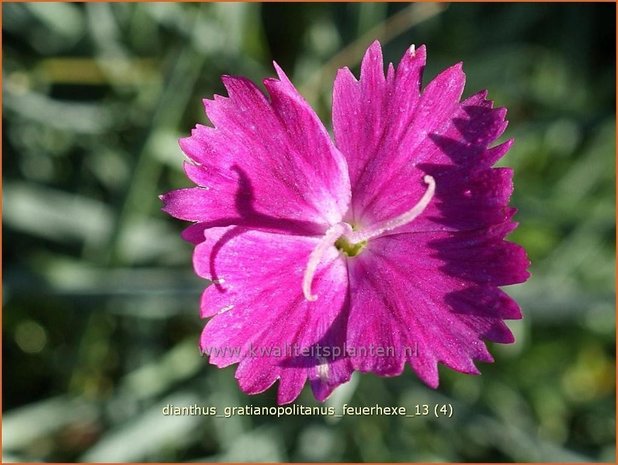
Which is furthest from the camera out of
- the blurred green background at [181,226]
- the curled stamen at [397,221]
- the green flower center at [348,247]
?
the blurred green background at [181,226]

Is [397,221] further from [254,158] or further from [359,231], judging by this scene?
[254,158]

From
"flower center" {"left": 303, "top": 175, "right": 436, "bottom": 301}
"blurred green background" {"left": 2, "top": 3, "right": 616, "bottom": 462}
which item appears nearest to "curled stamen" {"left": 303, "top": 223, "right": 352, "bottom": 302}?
"flower center" {"left": 303, "top": 175, "right": 436, "bottom": 301}

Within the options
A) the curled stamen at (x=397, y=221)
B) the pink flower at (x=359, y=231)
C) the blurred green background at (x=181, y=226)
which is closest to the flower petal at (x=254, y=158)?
the pink flower at (x=359, y=231)

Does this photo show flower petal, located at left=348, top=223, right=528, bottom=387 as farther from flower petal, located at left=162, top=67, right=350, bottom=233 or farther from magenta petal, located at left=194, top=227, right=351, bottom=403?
flower petal, located at left=162, top=67, right=350, bottom=233

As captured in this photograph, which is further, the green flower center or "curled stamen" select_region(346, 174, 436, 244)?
the green flower center

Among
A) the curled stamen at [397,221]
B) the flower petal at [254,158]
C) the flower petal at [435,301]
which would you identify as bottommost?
the flower petal at [435,301]

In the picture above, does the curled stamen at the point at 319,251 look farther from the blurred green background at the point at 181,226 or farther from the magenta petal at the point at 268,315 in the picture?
the blurred green background at the point at 181,226

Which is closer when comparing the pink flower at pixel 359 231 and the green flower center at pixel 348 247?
the pink flower at pixel 359 231

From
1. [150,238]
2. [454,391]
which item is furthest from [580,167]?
Answer: [150,238]

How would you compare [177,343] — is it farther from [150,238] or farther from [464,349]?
[464,349]
